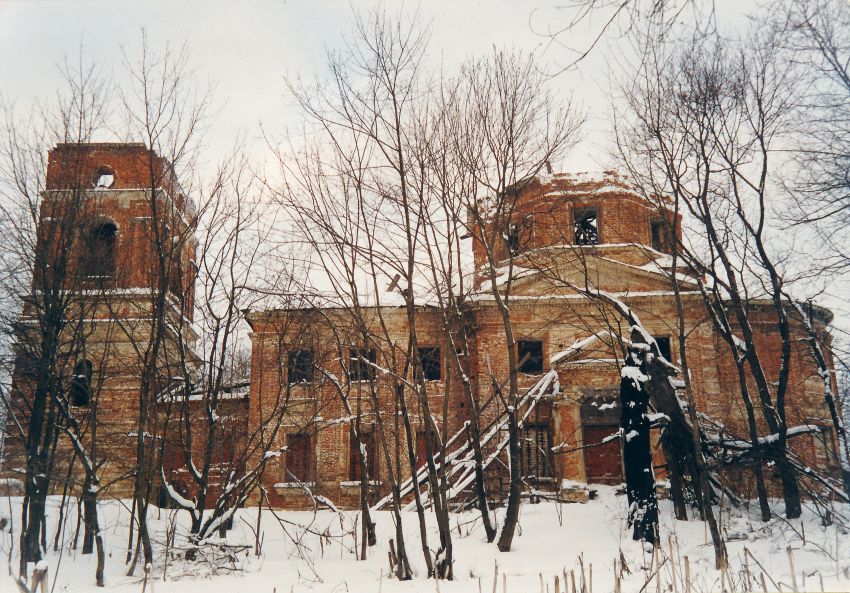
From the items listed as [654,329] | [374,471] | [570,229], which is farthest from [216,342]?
[654,329]

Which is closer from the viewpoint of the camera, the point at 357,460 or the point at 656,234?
the point at 357,460

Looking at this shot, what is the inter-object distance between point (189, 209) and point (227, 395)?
10.2 m

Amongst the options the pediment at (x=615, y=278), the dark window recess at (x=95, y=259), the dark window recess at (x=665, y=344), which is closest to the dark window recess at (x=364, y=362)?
the dark window recess at (x=95, y=259)

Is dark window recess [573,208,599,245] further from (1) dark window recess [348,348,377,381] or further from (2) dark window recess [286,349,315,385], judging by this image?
(2) dark window recess [286,349,315,385]

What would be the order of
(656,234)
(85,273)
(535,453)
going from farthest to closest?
(656,234) < (535,453) < (85,273)

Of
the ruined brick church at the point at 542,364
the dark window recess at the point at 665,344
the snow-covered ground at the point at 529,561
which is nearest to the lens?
the snow-covered ground at the point at 529,561

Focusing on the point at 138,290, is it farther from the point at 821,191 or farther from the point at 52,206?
the point at 821,191

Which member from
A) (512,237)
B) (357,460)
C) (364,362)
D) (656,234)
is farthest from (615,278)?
(357,460)

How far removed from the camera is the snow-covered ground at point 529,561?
852cm

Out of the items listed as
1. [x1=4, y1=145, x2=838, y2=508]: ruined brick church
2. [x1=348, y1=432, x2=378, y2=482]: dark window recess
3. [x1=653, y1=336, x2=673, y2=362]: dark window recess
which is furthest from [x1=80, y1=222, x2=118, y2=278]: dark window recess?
[x1=653, y1=336, x2=673, y2=362]: dark window recess

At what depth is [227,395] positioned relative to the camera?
21.9 m

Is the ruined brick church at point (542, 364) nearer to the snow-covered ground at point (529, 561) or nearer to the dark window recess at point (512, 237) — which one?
the snow-covered ground at point (529, 561)

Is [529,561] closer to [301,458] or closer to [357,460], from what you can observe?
[357,460]

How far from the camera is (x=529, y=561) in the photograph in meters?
10.2
